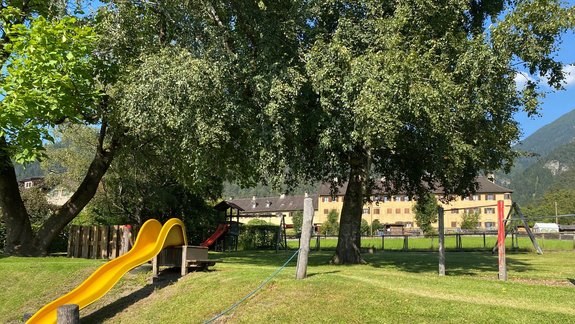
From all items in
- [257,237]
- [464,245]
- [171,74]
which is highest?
[171,74]

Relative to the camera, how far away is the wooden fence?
1967 centimetres

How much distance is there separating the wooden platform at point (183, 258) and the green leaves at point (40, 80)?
5.46 m

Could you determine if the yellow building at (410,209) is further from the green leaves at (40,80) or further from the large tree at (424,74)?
the green leaves at (40,80)

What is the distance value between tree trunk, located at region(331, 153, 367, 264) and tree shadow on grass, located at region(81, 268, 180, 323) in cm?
683

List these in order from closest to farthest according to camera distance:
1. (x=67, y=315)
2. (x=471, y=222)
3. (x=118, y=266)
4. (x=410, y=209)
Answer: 1. (x=67, y=315)
2. (x=118, y=266)
3. (x=471, y=222)
4. (x=410, y=209)

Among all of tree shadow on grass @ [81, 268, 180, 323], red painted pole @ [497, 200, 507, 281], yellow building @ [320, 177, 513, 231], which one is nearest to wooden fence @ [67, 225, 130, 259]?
tree shadow on grass @ [81, 268, 180, 323]

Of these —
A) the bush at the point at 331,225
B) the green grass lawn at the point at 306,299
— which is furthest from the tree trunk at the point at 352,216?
the bush at the point at 331,225

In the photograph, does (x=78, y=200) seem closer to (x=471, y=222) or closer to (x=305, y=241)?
(x=305, y=241)

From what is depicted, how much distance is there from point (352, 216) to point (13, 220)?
12880 millimetres

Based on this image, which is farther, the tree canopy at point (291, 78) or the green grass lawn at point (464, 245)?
the green grass lawn at point (464, 245)

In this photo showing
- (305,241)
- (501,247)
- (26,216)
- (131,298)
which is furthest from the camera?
(26,216)

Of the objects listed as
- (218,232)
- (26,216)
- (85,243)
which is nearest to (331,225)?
(218,232)

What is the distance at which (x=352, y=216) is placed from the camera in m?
19.0

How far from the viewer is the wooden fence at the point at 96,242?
19.7m
